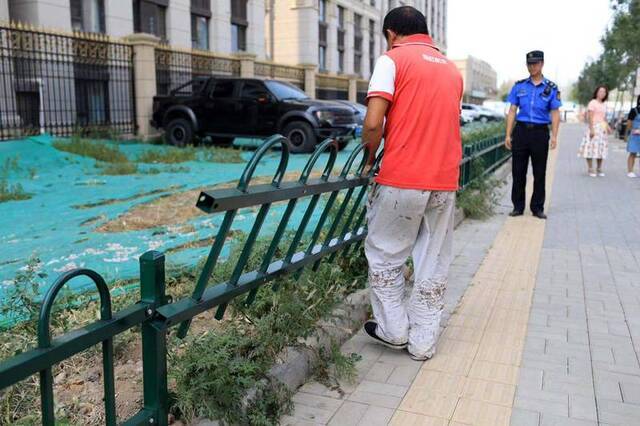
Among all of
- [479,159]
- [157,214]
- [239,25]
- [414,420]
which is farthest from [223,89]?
[239,25]

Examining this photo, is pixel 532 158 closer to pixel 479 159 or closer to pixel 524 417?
pixel 479 159

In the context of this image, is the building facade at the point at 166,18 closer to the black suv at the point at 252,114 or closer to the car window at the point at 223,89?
the black suv at the point at 252,114

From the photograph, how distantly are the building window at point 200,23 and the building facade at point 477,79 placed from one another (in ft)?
166

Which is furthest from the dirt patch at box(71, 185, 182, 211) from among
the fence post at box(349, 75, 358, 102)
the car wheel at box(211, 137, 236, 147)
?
the fence post at box(349, 75, 358, 102)

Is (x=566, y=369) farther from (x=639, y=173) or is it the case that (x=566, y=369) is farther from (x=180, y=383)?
(x=639, y=173)

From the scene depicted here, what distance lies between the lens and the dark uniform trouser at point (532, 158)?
25.8ft

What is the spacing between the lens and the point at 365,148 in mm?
3764

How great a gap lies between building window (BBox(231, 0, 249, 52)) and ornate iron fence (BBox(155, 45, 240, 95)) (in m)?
6.20

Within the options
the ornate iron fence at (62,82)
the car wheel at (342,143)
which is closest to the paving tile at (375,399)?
the car wheel at (342,143)

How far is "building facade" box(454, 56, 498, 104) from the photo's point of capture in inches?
3479

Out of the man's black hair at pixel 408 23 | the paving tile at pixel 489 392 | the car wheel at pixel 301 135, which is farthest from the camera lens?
the car wheel at pixel 301 135

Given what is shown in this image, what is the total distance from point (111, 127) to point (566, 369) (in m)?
15.0

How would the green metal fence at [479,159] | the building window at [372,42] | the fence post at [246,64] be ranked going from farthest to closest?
the building window at [372,42] → the fence post at [246,64] → the green metal fence at [479,159]

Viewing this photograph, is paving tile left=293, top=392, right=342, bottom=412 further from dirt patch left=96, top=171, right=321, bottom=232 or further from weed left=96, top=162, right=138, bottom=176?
weed left=96, top=162, right=138, bottom=176
